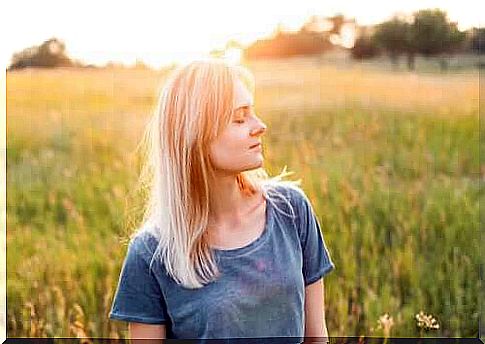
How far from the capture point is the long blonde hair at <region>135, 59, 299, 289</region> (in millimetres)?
1815

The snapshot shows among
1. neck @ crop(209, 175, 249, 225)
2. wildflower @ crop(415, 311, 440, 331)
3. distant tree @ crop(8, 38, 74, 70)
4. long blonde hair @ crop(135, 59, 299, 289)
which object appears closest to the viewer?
long blonde hair @ crop(135, 59, 299, 289)

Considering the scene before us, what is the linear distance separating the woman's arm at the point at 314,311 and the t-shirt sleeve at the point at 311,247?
0.03 metres

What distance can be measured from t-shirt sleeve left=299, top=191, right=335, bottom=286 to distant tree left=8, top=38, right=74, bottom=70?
0.96 m

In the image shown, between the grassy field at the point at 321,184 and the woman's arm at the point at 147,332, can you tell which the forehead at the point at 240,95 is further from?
the grassy field at the point at 321,184

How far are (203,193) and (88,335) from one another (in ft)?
2.75

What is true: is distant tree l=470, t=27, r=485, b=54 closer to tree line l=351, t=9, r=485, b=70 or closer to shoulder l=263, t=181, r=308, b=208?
tree line l=351, t=9, r=485, b=70

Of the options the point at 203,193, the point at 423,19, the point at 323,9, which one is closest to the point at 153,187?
the point at 203,193

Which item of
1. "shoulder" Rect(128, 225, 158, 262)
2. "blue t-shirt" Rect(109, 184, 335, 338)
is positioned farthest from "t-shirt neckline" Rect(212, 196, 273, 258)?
"shoulder" Rect(128, 225, 158, 262)

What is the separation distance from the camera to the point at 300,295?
191 centimetres

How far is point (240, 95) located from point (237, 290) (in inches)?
16.6

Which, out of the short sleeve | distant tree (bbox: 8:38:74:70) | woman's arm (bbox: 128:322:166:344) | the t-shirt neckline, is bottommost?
Result: woman's arm (bbox: 128:322:166:344)

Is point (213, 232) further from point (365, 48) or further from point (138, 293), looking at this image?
point (365, 48)

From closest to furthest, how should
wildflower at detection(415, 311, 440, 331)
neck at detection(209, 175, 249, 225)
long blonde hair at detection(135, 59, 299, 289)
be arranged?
1. long blonde hair at detection(135, 59, 299, 289)
2. neck at detection(209, 175, 249, 225)
3. wildflower at detection(415, 311, 440, 331)

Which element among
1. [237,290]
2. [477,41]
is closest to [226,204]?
[237,290]
